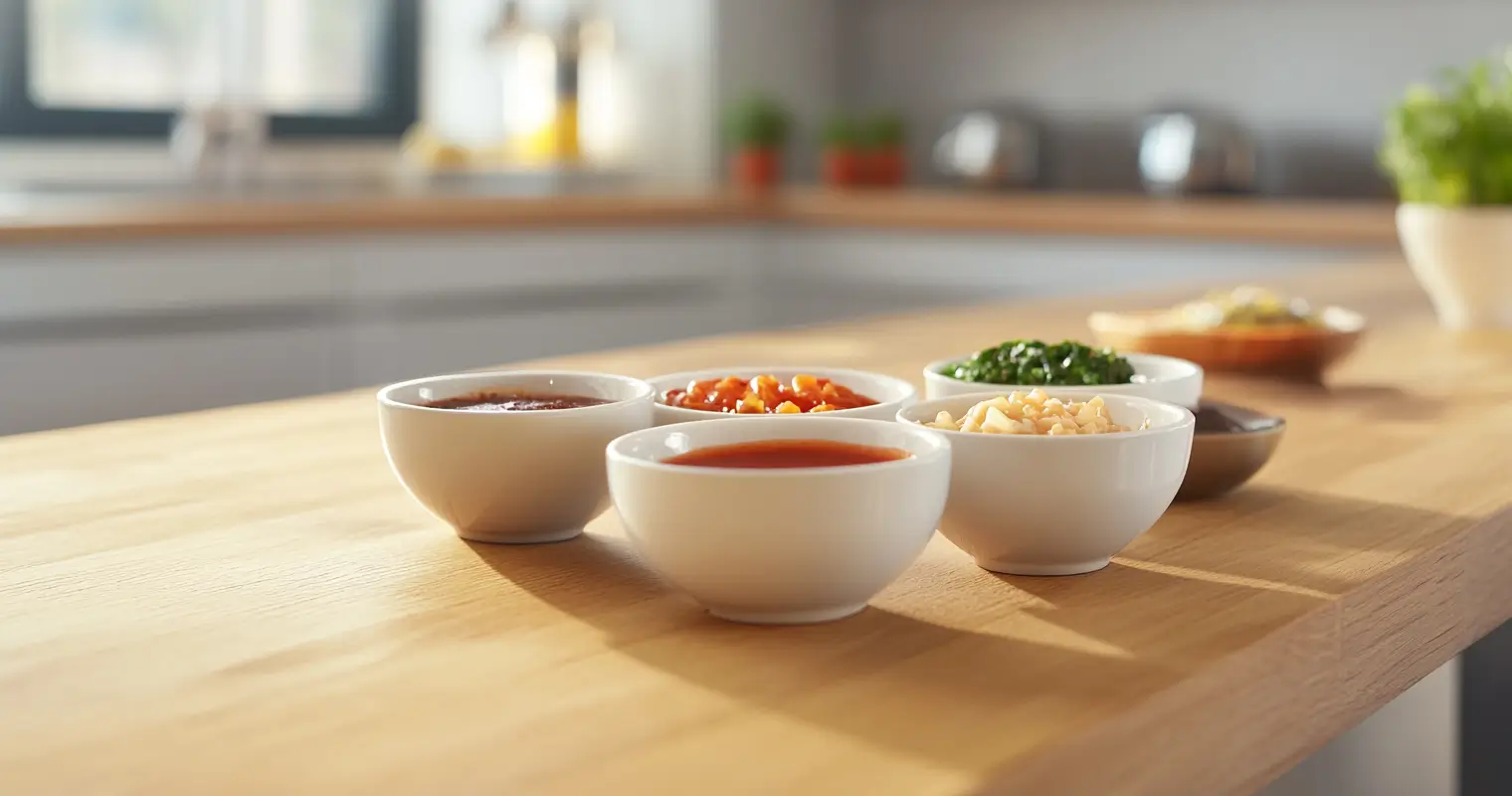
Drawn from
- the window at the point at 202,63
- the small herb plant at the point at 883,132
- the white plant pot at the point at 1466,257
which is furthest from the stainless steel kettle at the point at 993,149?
the white plant pot at the point at 1466,257

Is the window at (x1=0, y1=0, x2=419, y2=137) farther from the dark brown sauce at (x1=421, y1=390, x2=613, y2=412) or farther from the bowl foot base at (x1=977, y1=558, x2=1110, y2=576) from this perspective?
the bowl foot base at (x1=977, y1=558, x2=1110, y2=576)

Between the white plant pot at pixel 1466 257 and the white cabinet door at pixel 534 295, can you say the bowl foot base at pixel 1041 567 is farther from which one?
the white cabinet door at pixel 534 295

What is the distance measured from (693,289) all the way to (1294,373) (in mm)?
2404

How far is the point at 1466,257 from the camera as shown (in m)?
1.84

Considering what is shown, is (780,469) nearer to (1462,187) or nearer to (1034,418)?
(1034,418)

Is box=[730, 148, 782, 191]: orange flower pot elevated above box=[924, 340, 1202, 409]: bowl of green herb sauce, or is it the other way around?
box=[730, 148, 782, 191]: orange flower pot

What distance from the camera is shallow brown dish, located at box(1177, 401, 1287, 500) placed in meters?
0.99

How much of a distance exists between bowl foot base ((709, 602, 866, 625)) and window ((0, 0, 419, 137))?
11.0 ft

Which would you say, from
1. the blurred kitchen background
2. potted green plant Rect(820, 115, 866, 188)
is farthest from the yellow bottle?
potted green plant Rect(820, 115, 866, 188)

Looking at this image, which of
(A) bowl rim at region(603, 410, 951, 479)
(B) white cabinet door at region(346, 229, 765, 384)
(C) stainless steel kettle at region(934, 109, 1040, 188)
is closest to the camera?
(A) bowl rim at region(603, 410, 951, 479)

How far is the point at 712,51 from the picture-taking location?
434cm

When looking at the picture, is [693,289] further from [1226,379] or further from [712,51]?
[1226,379]

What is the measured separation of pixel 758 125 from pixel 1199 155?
1.10 meters

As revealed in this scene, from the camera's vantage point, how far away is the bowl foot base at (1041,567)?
83 centimetres
